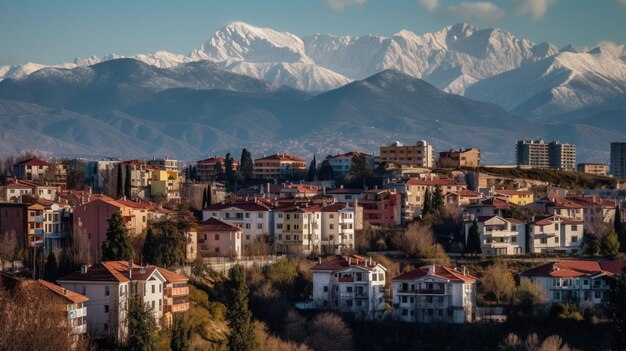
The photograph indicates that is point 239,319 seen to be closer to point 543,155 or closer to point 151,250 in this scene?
point 151,250

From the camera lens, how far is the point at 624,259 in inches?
2995

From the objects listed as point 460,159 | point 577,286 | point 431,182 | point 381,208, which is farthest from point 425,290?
point 460,159

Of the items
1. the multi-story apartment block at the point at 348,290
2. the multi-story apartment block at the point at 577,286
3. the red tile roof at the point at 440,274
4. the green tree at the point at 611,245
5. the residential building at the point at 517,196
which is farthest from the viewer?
the residential building at the point at 517,196

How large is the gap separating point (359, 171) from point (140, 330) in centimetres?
5464

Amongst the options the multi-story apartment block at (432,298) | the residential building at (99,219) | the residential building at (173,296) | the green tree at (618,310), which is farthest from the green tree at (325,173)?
the green tree at (618,310)

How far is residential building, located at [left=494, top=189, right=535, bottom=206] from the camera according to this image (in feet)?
323

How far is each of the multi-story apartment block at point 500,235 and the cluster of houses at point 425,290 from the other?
412 inches

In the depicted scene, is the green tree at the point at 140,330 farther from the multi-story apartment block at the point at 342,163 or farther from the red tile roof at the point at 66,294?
the multi-story apartment block at the point at 342,163

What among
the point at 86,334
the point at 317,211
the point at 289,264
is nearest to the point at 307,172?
the point at 317,211

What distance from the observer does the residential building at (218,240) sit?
72250 mm

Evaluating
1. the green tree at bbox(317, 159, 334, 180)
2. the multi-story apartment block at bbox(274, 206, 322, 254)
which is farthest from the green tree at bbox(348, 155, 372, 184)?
the multi-story apartment block at bbox(274, 206, 322, 254)

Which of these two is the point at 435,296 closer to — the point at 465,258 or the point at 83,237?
the point at 465,258

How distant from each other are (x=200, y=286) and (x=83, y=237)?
272 inches

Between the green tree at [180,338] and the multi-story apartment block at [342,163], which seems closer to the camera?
the green tree at [180,338]
